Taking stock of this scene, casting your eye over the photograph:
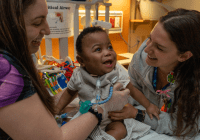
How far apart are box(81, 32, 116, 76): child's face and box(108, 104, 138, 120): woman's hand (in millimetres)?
281

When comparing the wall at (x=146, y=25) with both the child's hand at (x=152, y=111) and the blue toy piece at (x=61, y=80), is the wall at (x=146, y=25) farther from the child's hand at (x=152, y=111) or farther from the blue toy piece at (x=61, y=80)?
the blue toy piece at (x=61, y=80)

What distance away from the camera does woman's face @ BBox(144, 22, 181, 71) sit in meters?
1.04

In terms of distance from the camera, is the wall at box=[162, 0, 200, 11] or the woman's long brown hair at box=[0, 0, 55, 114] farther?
the wall at box=[162, 0, 200, 11]

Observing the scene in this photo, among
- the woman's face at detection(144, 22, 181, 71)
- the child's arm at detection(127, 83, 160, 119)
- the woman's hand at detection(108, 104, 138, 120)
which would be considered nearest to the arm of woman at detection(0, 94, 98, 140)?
the woman's hand at detection(108, 104, 138, 120)

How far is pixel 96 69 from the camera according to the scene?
1115 mm

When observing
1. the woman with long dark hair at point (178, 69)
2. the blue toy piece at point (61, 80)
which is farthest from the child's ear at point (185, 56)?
the blue toy piece at point (61, 80)

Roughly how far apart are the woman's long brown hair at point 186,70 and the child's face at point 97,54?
409mm

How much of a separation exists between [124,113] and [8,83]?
0.76 metres

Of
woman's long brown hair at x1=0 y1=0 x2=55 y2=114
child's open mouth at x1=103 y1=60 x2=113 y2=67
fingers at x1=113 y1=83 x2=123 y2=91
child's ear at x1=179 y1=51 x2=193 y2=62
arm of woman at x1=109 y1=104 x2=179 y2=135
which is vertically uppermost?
woman's long brown hair at x1=0 y1=0 x2=55 y2=114

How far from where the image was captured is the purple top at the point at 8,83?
0.53 metres

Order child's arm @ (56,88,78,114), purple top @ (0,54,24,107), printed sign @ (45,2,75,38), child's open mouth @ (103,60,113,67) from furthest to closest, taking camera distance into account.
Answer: printed sign @ (45,2,75,38) < child's arm @ (56,88,78,114) < child's open mouth @ (103,60,113,67) < purple top @ (0,54,24,107)

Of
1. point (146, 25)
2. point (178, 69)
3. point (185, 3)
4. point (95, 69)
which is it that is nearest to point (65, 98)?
point (95, 69)

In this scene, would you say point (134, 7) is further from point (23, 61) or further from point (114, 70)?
point (23, 61)

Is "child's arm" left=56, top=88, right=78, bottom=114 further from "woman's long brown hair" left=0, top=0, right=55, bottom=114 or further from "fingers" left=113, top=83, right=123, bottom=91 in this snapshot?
"woman's long brown hair" left=0, top=0, right=55, bottom=114
